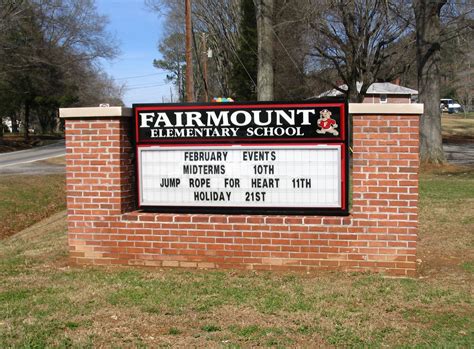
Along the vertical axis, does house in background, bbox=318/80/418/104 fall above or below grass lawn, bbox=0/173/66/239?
above

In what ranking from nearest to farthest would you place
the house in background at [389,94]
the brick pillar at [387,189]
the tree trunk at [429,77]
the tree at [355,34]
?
1. the brick pillar at [387,189]
2. the tree trunk at [429,77]
3. the tree at [355,34]
4. the house in background at [389,94]

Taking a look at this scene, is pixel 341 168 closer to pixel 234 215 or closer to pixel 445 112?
pixel 234 215

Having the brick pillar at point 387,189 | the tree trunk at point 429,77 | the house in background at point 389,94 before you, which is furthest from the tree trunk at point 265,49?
the house in background at point 389,94

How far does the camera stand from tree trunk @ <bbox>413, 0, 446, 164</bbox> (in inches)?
766

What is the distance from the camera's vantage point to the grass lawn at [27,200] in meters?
16.2

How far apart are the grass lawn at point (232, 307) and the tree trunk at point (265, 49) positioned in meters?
11.8

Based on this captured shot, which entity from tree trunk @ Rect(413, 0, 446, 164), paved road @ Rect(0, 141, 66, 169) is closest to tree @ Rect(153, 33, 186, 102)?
paved road @ Rect(0, 141, 66, 169)

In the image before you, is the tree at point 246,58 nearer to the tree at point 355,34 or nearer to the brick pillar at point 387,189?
the tree at point 355,34

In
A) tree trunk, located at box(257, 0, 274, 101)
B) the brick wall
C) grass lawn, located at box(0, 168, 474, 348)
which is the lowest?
grass lawn, located at box(0, 168, 474, 348)

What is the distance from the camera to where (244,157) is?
20.5 feet

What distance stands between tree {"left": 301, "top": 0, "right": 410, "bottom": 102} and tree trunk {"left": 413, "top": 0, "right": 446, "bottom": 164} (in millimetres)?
1356

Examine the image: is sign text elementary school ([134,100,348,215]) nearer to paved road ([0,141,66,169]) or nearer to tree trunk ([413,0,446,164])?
tree trunk ([413,0,446,164])

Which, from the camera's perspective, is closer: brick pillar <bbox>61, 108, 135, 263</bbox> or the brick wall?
the brick wall

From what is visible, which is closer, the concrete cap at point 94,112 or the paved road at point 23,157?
the concrete cap at point 94,112
